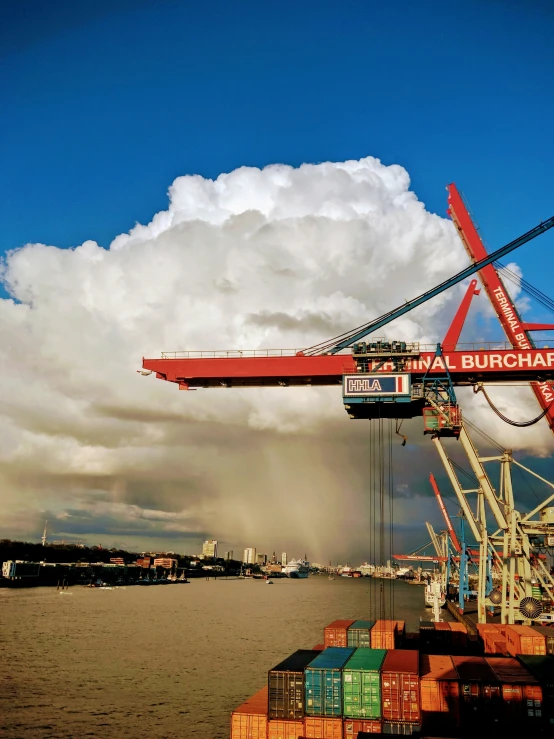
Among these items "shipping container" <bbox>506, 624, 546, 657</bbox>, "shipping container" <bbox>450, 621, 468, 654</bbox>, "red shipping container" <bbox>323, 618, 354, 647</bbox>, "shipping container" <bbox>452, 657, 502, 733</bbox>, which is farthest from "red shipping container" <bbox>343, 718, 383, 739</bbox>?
"shipping container" <bbox>450, 621, 468, 654</bbox>

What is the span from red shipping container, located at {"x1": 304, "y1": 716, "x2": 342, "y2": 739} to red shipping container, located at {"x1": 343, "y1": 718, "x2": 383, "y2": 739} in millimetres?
266

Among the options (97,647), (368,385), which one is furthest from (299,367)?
(97,647)

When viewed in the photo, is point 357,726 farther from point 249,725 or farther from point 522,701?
point 522,701

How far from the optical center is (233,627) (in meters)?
73.2

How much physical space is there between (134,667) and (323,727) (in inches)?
1100

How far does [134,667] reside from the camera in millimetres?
45594

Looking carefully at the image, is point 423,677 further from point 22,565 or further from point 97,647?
point 22,565

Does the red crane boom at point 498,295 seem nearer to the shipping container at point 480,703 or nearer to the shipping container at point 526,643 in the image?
the shipping container at point 526,643

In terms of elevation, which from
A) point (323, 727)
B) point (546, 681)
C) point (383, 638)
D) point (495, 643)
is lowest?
point (323, 727)

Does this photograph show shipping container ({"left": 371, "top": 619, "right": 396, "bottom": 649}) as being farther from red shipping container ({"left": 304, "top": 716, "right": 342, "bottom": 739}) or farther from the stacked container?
red shipping container ({"left": 304, "top": 716, "right": 342, "bottom": 739})

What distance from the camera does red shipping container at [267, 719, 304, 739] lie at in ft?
74.0

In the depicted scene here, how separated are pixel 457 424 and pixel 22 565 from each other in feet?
547

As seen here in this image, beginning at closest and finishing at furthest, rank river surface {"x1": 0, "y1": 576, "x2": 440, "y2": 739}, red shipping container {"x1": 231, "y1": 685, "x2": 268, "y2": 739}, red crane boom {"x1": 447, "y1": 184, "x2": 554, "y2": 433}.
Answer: red shipping container {"x1": 231, "y1": 685, "x2": 268, "y2": 739} → river surface {"x1": 0, "y1": 576, "x2": 440, "y2": 739} → red crane boom {"x1": 447, "y1": 184, "x2": 554, "y2": 433}

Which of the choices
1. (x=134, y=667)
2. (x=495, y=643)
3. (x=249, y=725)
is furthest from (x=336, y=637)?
(x=134, y=667)
